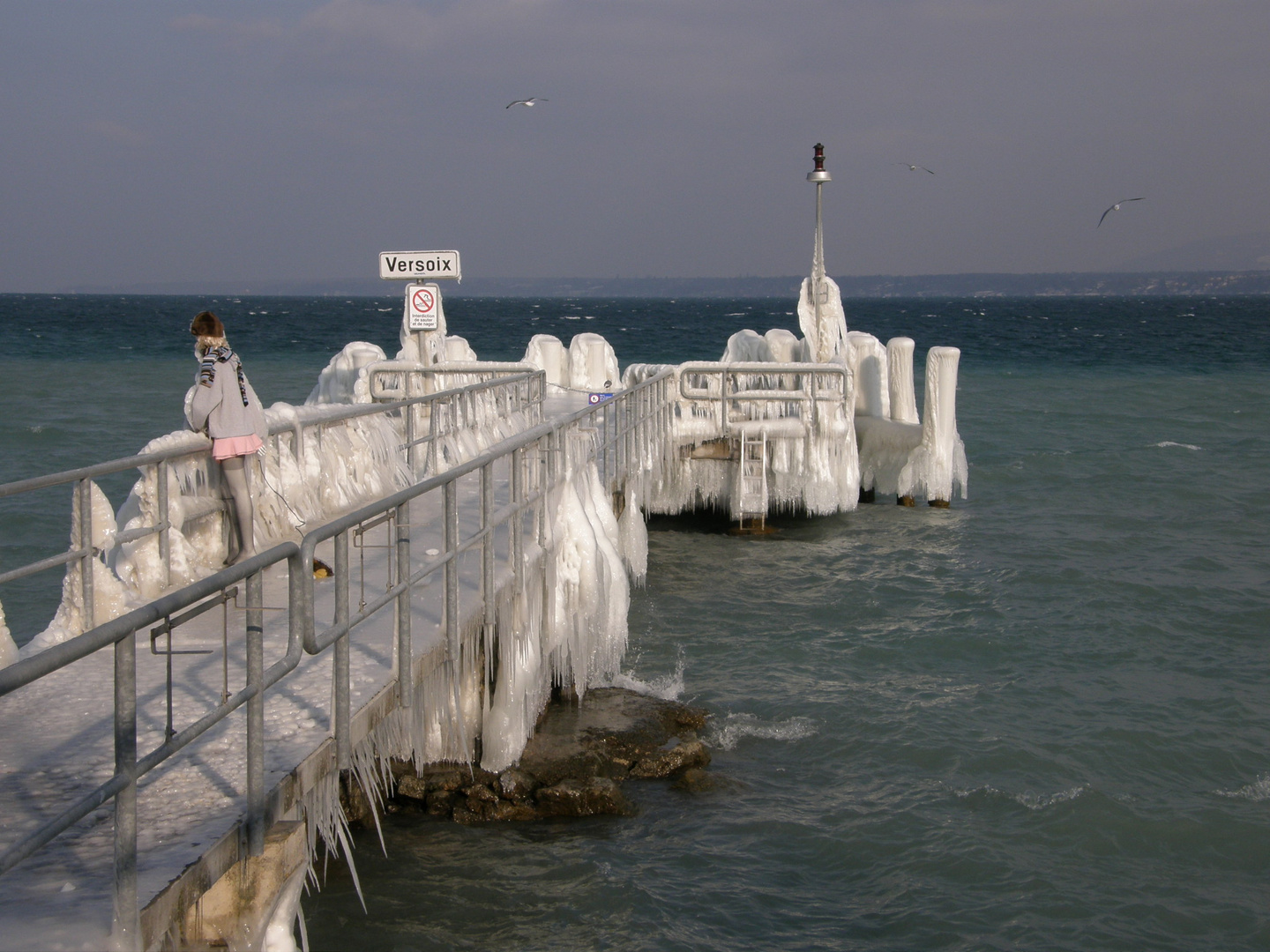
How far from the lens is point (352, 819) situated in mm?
7480

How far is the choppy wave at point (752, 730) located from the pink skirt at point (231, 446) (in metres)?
3.98

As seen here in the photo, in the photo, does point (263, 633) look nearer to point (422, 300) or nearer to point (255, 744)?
point (255, 744)

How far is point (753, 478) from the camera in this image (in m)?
17.0

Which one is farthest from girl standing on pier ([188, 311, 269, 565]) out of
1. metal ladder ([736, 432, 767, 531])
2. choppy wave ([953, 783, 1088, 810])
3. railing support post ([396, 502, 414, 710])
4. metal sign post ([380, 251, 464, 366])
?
metal ladder ([736, 432, 767, 531])

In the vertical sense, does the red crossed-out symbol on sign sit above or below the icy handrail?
above

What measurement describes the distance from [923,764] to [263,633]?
17.7 ft

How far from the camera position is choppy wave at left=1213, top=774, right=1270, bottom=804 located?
848cm

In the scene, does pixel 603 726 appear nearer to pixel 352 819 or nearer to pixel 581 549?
pixel 581 549

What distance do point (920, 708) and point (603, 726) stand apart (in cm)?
290

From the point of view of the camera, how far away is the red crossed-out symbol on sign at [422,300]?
12.8m

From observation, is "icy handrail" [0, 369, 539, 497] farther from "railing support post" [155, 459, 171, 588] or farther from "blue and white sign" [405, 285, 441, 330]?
"blue and white sign" [405, 285, 441, 330]

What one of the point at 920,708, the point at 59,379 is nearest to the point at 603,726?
the point at 920,708

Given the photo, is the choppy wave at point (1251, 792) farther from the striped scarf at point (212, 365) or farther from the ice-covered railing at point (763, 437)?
the ice-covered railing at point (763, 437)

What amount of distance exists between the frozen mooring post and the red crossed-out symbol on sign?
3.38 feet
